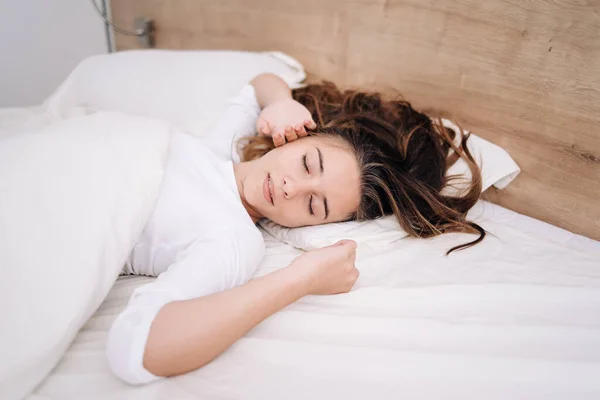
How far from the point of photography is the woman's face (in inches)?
37.7

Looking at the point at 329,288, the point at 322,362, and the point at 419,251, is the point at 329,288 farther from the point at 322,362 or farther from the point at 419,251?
the point at 419,251

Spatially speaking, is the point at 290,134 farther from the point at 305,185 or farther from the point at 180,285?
the point at 180,285

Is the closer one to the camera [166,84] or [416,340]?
[416,340]

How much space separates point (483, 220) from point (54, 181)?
2.96ft

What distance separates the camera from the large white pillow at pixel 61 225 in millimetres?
633

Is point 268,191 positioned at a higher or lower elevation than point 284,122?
lower

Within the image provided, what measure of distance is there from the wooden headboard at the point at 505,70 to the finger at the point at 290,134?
1.31 feet

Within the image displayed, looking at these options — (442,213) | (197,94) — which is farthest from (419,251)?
(197,94)

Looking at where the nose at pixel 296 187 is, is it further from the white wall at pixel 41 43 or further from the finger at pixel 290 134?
the white wall at pixel 41 43

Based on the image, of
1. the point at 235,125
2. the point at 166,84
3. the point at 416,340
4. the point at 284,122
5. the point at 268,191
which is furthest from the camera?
the point at 166,84

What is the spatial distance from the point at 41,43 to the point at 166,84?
1156 mm

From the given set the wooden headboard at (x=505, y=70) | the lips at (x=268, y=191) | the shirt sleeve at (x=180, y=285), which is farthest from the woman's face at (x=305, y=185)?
the wooden headboard at (x=505, y=70)

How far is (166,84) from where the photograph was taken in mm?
1366

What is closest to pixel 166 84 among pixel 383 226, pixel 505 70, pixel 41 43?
pixel 383 226
